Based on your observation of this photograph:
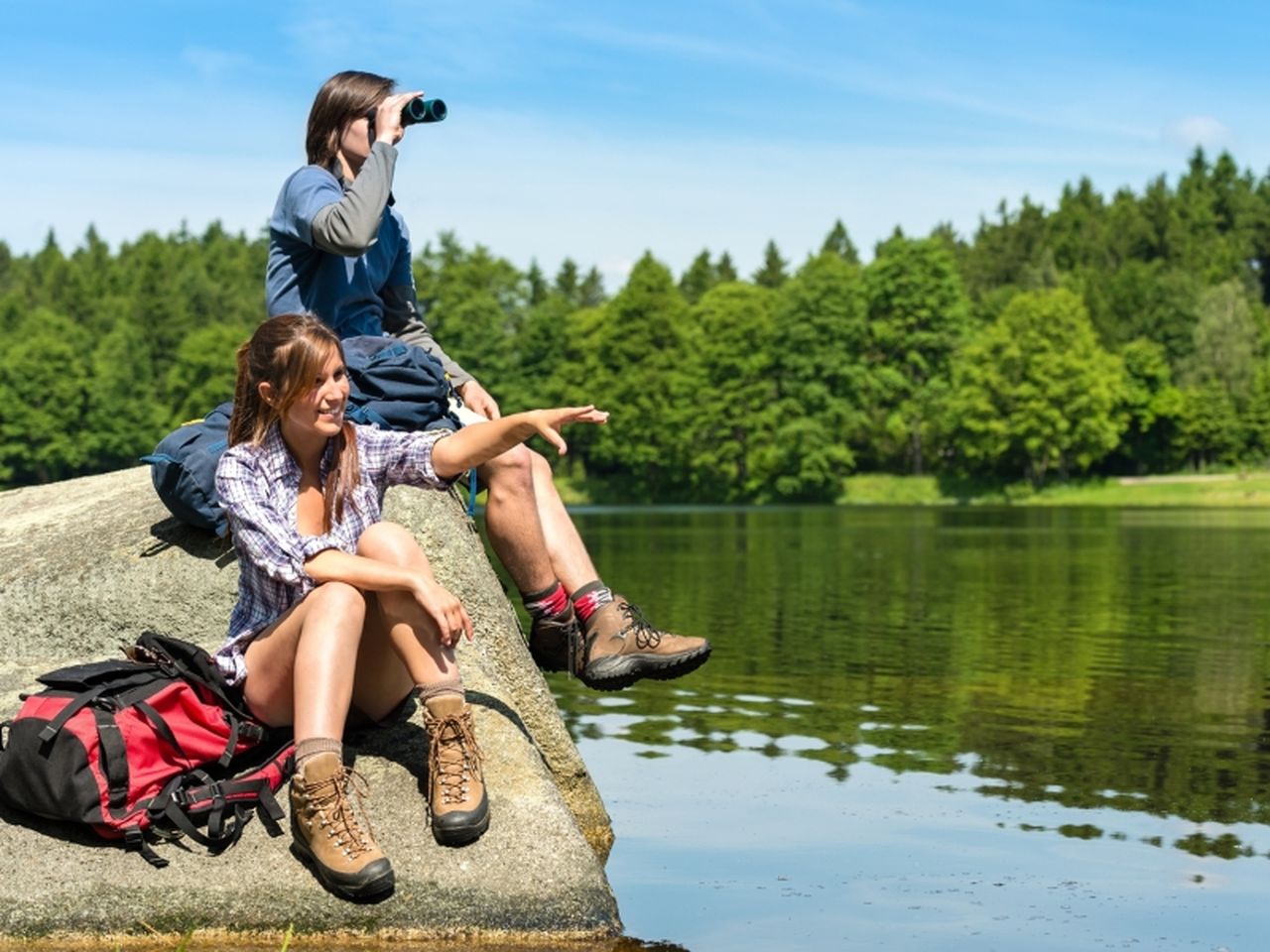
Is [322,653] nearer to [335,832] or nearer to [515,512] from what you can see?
[335,832]

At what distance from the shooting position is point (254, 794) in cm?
560

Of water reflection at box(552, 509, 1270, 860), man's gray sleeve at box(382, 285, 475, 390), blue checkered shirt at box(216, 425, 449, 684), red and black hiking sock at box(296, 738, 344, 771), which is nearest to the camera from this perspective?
red and black hiking sock at box(296, 738, 344, 771)

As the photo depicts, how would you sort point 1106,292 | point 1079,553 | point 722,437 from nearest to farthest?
point 1079,553 → point 722,437 → point 1106,292

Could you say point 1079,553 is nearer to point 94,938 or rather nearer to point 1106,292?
point 94,938

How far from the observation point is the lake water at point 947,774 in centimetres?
604

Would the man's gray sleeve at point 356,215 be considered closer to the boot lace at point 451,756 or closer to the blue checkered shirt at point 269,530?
the blue checkered shirt at point 269,530

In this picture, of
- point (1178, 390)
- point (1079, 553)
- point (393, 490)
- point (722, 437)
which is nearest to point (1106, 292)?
point (1178, 390)

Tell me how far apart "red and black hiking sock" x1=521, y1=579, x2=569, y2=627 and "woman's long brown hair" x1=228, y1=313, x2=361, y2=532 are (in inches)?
40.4

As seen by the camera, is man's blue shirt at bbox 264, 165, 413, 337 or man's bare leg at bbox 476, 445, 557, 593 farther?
man's blue shirt at bbox 264, 165, 413, 337

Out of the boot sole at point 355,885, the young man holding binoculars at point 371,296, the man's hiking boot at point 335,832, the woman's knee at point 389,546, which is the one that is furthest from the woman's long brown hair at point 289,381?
the boot sole at point 355,885

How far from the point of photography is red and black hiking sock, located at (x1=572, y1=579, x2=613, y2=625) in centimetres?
657

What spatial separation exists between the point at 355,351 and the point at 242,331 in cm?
10842

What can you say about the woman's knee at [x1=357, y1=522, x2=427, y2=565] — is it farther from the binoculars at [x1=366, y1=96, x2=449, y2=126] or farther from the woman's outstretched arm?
the binoculars at [x1=366, y1=96, x2=449, y2=126]

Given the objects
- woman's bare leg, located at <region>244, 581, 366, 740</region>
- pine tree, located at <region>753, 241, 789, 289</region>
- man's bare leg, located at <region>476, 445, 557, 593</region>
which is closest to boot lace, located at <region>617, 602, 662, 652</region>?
man's bare leg, located at <region>476, 445, 557, 593</region>
